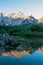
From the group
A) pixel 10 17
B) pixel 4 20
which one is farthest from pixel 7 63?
pixel 10 17

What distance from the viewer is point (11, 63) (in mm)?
9195

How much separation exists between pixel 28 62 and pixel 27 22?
63.0 meters

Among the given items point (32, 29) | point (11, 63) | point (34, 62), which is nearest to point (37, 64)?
point (34, 62)

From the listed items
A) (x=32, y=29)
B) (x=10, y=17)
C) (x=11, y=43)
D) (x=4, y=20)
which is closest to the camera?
(x=11, y=43)

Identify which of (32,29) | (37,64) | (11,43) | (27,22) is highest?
(27,22)

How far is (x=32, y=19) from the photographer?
77.2 m

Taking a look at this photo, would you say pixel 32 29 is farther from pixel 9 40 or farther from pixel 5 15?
pixel 5 15

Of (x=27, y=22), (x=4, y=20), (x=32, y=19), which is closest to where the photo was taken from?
(x=27, y=22)

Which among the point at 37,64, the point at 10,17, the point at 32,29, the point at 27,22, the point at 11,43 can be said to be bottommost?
the point at 37,64

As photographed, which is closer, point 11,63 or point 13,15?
point 11,63

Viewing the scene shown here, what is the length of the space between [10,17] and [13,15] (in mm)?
1964

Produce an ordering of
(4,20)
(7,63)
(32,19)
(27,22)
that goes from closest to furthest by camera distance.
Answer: (7,63) → (27,22) → (32,19) → (4,20)

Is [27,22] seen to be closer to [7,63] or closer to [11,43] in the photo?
[11,43]

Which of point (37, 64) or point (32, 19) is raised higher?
point (32, 19)
